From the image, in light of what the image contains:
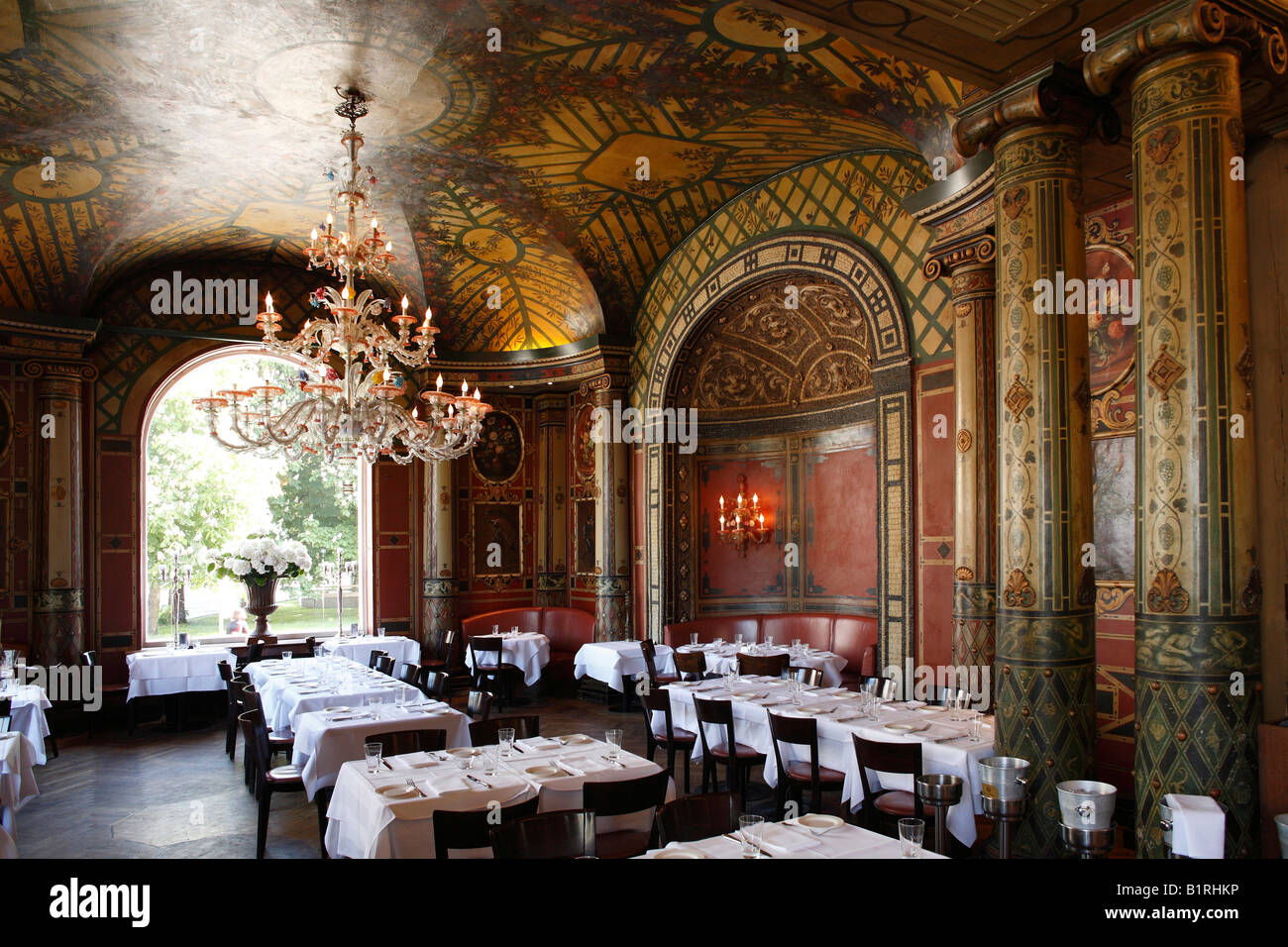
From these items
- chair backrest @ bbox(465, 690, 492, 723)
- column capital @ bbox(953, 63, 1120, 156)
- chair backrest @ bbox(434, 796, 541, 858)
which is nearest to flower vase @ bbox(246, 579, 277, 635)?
chair backrest @ bbox(465, 690, 492, 723)

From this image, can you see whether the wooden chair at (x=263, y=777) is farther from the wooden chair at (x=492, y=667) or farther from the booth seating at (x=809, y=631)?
the booth seating at (x=809, y=631)

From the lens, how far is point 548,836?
3.54 meters

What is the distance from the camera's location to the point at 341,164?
8.55 metres

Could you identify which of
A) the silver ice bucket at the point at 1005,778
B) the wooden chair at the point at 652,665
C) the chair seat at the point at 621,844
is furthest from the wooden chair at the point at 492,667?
the silver ice bucket at the point at 1005,778

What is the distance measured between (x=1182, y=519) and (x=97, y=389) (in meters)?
11.5

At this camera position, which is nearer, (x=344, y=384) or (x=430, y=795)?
(x=430, y=795)

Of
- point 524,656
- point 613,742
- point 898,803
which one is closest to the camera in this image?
point 898,803

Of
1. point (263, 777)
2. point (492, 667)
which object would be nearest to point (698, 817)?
point (263, 777)

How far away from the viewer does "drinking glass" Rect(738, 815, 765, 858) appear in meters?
3.21

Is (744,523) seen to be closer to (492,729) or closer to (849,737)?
(849,737)

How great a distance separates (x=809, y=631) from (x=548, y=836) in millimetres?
6875

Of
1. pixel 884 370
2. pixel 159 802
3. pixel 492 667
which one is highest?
pixel 884 370

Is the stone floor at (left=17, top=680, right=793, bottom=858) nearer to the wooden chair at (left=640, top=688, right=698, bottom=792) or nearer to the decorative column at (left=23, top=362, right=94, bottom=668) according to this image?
the wooden chair at (left=640, top=688, right=698, bottom=792)

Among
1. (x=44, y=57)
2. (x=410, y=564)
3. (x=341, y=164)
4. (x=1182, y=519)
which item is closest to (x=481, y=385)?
(x=410, y=564)
